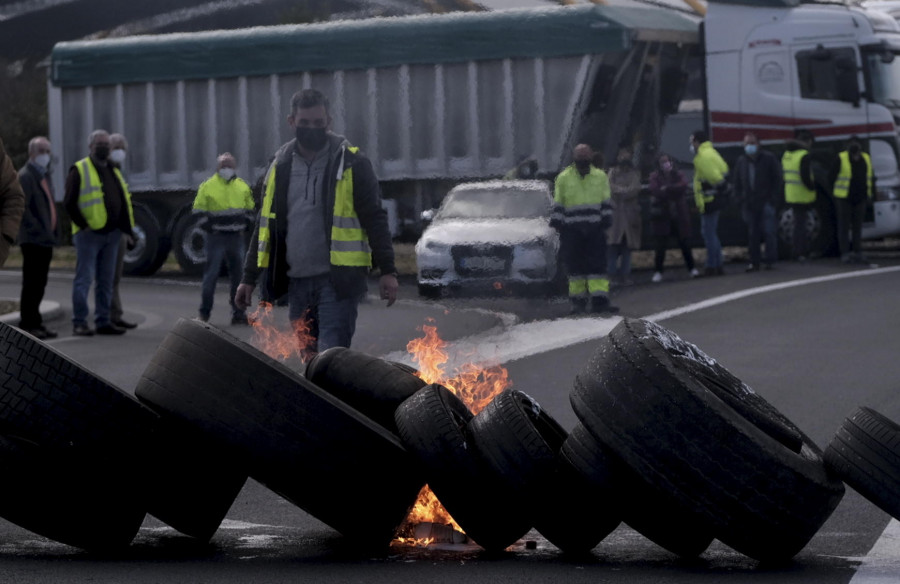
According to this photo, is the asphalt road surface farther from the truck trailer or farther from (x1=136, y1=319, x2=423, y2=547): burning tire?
the truck trailer

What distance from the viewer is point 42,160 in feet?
48.9

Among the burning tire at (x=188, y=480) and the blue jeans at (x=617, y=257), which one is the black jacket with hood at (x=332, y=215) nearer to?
the burning tire at (x=188, y=480)

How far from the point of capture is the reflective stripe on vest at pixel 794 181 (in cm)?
2264

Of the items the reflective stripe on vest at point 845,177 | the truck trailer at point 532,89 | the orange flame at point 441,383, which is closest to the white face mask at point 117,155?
the orange flame at point 441,383

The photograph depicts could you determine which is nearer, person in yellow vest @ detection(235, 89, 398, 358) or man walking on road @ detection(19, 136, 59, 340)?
person in yellow vest @ detection(235, 89, 398, 358)

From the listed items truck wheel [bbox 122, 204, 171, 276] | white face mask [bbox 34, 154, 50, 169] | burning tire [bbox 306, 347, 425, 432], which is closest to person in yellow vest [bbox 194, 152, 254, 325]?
white face mask [bbox 34, 154, 50, 169]

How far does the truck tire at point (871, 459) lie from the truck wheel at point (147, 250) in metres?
20.1

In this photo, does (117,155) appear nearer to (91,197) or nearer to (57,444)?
(91,197)

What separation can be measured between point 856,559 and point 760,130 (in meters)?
18.1

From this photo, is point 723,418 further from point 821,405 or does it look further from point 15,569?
point 821,405

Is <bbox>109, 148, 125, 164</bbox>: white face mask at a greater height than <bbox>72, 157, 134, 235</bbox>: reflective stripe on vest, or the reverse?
<bbox>109, 148, 125, 164</bbox>: white face mask

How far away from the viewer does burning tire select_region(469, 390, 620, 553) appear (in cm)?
602

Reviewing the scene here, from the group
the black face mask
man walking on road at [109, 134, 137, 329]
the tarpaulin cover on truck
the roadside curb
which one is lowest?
the roadside curb

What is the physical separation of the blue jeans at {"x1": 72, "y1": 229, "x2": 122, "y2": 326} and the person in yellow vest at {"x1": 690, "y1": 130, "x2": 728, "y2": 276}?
8.72 metres
